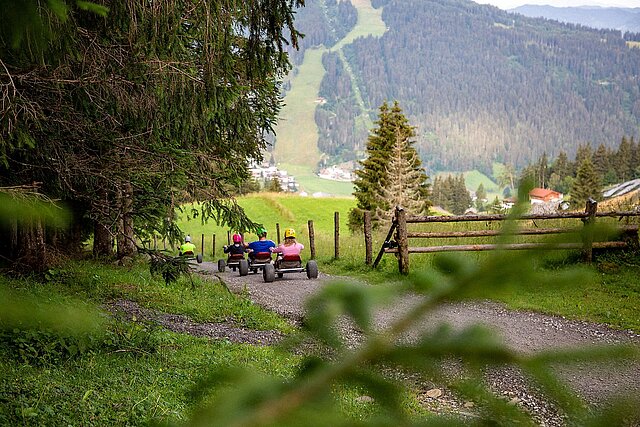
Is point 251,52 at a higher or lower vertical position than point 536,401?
higher

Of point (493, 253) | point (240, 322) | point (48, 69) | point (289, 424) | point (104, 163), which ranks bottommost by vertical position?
point (240, 322)

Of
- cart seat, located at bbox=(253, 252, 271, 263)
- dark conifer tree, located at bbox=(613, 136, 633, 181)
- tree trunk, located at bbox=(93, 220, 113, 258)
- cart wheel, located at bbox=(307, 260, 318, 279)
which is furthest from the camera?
dark conifer tree, located at bbox=(613, 136, 633, 181)

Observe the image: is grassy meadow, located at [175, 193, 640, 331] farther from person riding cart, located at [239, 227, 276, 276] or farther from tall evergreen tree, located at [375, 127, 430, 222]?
tall evergreen tree, located at [375, 127, 430, 222]

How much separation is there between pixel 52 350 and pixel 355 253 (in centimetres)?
1022

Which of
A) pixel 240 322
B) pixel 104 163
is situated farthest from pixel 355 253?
pixel 104 163

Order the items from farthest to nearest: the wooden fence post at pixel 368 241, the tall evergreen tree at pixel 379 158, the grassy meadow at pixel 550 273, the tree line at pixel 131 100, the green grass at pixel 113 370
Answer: the tall evergreen tree at pixel 379 158 < the wooden fence post at pixel 368 241 < the tree line at pixel 131 100 < the green grass at pixel 113 370 < the grassy meadow at pixel 550 273

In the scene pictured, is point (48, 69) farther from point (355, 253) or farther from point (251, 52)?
point (355, 253)

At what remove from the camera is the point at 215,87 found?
213 inches

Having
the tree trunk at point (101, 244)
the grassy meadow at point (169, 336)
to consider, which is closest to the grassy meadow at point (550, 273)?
the grassy meadow at point (169, 336)

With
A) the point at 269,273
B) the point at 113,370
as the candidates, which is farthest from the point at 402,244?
the point at 113,370

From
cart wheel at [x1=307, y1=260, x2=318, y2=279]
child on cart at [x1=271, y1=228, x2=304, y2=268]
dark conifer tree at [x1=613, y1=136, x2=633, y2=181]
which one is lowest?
cart wheel at [x1=307, y1=260, x2=318, y2=279]

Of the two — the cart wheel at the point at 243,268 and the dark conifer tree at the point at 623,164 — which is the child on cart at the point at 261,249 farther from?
the dark conifer tree at the point at 623,164

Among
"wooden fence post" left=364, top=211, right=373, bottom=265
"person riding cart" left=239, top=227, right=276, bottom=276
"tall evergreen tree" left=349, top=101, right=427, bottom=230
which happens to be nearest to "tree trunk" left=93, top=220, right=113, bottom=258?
"person riding cart" left=239, top=227, right=276, bottom=276

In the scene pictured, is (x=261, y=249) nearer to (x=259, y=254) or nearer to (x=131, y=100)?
(x=259, y=254)
